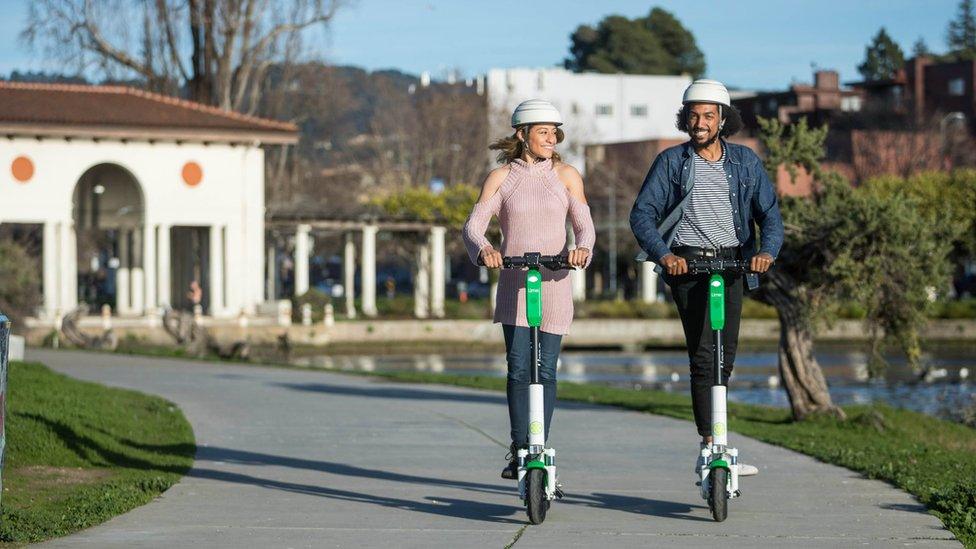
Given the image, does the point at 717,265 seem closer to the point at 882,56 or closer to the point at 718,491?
the point at 718,491

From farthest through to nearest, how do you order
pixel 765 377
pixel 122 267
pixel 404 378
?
pixel 122 267 → pixel 765 377 → pixel 404 378

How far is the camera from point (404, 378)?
23.1 m

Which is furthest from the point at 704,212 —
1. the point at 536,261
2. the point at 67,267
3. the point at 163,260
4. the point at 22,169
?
the point at 163,260

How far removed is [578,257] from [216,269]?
4432cm

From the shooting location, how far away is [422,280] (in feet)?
204

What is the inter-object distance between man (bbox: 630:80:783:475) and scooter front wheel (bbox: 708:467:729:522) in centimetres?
29

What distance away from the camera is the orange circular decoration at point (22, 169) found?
48.2 m

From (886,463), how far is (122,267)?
48.6m

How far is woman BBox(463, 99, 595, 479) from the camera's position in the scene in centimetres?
845

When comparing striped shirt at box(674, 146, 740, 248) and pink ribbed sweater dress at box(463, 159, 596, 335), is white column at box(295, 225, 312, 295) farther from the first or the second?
striped shirt at box(674, 146, 740, 248)

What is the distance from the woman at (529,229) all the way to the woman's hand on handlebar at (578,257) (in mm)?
196

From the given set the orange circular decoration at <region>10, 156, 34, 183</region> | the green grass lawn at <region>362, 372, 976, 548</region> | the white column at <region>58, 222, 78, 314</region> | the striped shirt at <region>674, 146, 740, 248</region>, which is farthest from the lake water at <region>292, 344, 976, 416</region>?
the striped shirt at <region>674, 146, 740, 248</region>

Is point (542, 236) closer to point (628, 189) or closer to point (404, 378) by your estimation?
point (404, 378)

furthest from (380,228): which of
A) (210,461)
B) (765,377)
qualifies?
(210,461)
